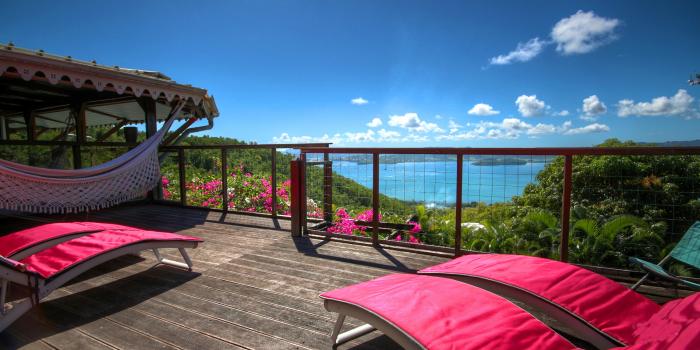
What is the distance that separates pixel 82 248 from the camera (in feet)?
8.60

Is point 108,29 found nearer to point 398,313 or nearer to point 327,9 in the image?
point 327,9

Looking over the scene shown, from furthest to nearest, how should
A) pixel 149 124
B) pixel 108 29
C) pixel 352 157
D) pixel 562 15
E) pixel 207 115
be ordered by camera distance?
pixel 562 15
pixel 108 29
pixel 207 115
pixel 149 124
pixel 352 157

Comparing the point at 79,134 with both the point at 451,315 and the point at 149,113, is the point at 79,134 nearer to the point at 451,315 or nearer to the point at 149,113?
the point at 149,113

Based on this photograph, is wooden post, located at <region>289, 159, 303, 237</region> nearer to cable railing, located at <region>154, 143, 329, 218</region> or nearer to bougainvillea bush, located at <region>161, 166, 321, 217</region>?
cable railing, located at <region>154, 143, 329, 218</region>

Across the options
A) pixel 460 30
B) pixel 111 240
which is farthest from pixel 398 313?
pixel 460 30

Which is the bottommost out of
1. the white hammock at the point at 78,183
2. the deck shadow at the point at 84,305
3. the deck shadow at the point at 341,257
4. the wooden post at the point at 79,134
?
the deck shadow at the point at 84,305

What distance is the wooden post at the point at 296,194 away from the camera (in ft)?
14.1

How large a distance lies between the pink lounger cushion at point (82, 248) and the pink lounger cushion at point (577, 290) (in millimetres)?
2241

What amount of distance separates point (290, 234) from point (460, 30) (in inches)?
591

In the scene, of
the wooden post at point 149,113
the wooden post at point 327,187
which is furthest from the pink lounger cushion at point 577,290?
the wooden post at point 149,113

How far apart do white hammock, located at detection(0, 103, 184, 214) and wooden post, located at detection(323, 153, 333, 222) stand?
110 inches

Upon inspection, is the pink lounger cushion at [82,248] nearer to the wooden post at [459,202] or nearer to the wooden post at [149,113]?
the wooden post at [459,202]

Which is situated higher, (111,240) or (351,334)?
(111,240)

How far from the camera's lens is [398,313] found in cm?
148
